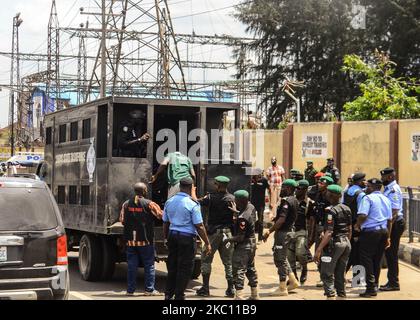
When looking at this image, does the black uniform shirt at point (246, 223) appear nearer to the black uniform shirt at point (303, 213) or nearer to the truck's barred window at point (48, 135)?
the black uniform shirt at point (303, 213)

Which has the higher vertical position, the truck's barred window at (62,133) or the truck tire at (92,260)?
the truck's barred window at (62,133)

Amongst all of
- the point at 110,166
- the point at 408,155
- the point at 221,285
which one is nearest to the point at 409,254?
the point at 221,285

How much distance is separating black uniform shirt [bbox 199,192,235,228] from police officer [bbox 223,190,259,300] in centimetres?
28

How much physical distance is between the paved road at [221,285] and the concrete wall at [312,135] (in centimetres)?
790

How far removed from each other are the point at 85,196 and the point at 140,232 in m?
1.92

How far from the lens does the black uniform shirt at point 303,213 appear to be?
10.9 metres

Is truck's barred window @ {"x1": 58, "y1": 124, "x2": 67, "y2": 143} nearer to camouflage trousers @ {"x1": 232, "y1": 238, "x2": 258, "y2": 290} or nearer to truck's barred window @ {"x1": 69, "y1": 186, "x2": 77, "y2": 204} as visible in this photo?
truck's barred window @ {"x1": 69, "y1": 186, "x2": 77, "y2": 204}

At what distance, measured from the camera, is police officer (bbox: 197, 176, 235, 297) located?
33.0ft

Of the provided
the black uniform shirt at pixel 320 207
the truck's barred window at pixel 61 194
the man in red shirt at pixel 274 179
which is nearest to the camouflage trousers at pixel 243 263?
the black uniform shirt at pixel 320 207

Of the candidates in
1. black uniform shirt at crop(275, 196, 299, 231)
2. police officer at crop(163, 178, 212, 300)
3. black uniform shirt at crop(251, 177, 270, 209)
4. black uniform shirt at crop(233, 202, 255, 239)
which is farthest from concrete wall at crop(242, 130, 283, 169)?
police officer at crop(163, 178, 212, 300)

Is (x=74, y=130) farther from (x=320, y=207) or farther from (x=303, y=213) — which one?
(x=320, y=207)

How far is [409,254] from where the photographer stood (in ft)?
43.7
